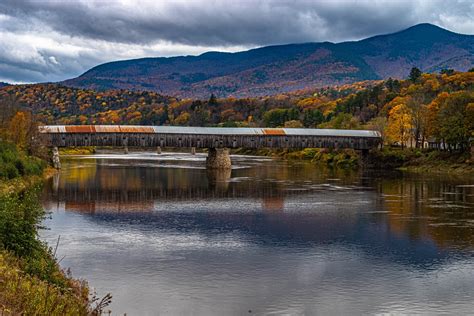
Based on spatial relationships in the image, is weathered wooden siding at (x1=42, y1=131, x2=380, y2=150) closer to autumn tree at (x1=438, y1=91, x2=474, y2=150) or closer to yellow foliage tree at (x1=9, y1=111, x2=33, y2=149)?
yellow foliage tree at (x1=9, y1=111, x2=33, y2=149)

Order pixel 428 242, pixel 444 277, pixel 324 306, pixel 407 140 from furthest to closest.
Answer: pixel 407 140 < pixel 428 242 < pixel 444 277 < pixel 324 306

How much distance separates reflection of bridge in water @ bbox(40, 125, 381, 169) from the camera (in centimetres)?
7862

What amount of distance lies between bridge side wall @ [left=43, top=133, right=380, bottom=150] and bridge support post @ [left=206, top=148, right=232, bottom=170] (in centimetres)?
80

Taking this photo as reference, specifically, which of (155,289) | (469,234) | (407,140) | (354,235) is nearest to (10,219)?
(155,289)

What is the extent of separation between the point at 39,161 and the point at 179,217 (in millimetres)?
32618

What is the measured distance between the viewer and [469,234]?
99.9ft

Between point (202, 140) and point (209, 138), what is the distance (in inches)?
40.5

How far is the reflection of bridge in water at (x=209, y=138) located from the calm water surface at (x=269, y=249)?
28.0 metres

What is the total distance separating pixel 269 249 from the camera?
1046 inches

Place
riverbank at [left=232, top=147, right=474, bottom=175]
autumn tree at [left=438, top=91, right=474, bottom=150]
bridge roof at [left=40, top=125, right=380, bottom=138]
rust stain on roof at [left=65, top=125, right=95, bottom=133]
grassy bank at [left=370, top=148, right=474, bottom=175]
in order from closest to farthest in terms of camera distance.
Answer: autumn tree at [left=438, top=91, right=474, bottom=150] < grassy bank at [left=370, top=148, right=474, bottom=175] < riverbank at [left=232, top=147, right=474, bottom=175] < rust stain on roof at [left=65, top=125, right=95, bottom=133] < bridge roof at [left=40, top=125, right=380, bottom=138]

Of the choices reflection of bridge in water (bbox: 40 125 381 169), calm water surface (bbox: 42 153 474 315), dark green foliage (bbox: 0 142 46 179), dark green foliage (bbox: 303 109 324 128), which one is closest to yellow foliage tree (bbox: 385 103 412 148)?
reflection of bridge in water (bbox: 40 125 381 169)

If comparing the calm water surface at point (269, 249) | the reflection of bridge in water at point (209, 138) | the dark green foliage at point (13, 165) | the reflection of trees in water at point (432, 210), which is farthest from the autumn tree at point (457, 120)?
the dark green foliage at point (13, 165)

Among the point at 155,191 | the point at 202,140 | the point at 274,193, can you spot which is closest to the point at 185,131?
the point at 202,140

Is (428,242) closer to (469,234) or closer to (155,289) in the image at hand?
(469,234)
